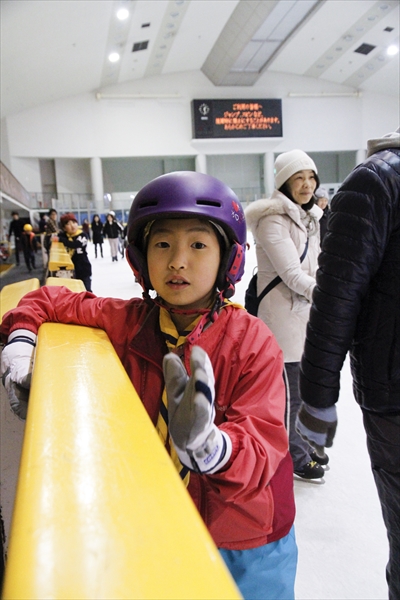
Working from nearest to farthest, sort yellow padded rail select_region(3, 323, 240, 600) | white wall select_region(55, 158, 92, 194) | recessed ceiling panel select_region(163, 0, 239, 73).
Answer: yellow padded rail select_region(3, 323, 240, 600)
recessed ceiling panel select_region(163, 0, 239, 73)
white wall select_region(55, 158, 92, 194)

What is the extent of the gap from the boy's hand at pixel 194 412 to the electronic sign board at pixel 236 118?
25.9 metres

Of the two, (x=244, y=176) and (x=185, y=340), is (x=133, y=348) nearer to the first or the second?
(x=185, y=340)

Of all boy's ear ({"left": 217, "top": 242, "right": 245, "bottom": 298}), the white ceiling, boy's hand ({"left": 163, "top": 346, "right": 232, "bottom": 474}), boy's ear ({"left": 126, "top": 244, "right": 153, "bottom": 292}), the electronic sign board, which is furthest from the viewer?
→ the electronic sign board

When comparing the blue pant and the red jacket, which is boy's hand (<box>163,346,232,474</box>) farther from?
the blue pant

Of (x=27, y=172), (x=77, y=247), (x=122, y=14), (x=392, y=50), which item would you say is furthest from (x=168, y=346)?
(x=392, y=50)

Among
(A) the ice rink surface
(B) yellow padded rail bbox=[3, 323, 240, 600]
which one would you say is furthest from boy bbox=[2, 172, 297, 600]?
(A) the ice rink surface

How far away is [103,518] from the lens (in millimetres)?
367

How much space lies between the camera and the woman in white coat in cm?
215

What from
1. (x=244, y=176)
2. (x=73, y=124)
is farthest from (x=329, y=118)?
(x=73, y=124)

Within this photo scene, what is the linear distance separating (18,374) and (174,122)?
25963 mm

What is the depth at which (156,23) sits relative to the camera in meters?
18.0

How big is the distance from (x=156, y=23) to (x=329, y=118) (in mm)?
13094

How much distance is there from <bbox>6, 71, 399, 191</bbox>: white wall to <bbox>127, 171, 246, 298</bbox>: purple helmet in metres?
24.4

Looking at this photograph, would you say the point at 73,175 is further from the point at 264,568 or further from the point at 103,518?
the point at 103,518
